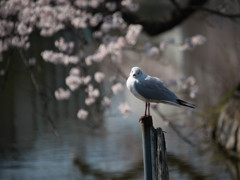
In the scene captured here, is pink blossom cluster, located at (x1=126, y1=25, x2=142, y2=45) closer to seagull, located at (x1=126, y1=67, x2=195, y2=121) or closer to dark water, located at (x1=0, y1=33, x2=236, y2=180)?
dark water, located at (x1=0, y1=33, x2=236, y2=180)

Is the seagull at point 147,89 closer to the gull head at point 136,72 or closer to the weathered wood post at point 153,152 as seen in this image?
the gull head at point 136,72

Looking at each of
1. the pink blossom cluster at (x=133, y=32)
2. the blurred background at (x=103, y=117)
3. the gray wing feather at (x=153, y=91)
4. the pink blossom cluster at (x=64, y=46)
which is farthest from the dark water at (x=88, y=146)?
the gray wing feather at (x=153, y=91)

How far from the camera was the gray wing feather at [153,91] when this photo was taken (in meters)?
4.02

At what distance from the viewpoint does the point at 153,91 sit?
13.4ft

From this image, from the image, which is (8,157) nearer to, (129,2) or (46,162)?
(46,162)

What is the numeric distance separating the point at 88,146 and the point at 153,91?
6.14 metres

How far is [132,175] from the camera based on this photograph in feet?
27.0

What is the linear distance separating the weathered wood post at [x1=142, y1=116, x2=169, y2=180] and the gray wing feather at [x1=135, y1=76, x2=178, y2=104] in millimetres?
366

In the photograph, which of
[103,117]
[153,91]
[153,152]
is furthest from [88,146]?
[153,152]

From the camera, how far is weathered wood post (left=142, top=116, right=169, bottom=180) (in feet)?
12.1

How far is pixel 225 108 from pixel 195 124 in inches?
69.7

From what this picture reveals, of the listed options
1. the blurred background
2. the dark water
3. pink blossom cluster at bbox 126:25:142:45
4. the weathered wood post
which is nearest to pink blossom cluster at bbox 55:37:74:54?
the blurred background

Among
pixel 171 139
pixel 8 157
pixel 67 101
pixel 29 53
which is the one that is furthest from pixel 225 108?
pixel 29 53

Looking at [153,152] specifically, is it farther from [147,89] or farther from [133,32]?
A: [133,32]
